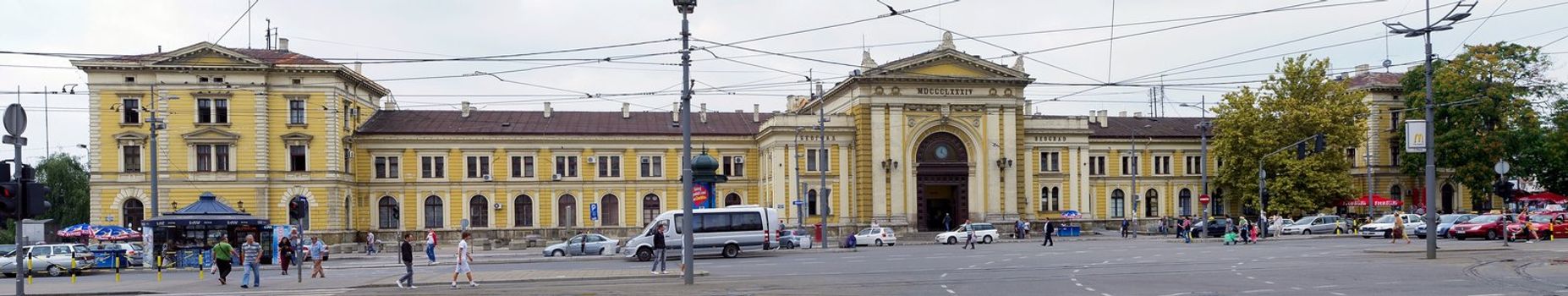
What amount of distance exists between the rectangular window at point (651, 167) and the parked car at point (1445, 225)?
4050 cm

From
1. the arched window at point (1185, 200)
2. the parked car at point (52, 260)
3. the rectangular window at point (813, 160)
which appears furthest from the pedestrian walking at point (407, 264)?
the arched window at point (1185, 200)

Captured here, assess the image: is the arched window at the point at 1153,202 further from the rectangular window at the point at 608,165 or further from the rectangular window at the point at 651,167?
the rectangular window at the point at 608,165

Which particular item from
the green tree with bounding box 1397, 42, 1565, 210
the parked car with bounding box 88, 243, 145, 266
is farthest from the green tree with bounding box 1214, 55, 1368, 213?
the parked car with bounding box 88, 243, 145, 266

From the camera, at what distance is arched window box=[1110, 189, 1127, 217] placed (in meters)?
83.5

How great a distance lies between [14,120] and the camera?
70.9ft

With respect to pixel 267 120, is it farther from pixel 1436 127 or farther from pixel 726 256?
pixel 1436 127

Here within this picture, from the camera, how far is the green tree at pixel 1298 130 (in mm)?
70125

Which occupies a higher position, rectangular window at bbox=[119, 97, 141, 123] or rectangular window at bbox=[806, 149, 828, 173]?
rectangular window at bbox=[119, 97, 141, 123]

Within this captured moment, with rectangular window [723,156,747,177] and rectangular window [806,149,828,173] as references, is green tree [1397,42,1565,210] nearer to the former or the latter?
rectangular window [806,149,828,173]

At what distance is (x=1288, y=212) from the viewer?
71.9 m

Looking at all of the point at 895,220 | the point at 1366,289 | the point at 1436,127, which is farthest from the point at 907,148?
the point at 1366,289

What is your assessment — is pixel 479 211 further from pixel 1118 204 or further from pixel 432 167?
pixel 1118 204

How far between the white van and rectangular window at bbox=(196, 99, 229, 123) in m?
31.3

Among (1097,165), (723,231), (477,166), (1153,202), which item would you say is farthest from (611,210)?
(723,231)
